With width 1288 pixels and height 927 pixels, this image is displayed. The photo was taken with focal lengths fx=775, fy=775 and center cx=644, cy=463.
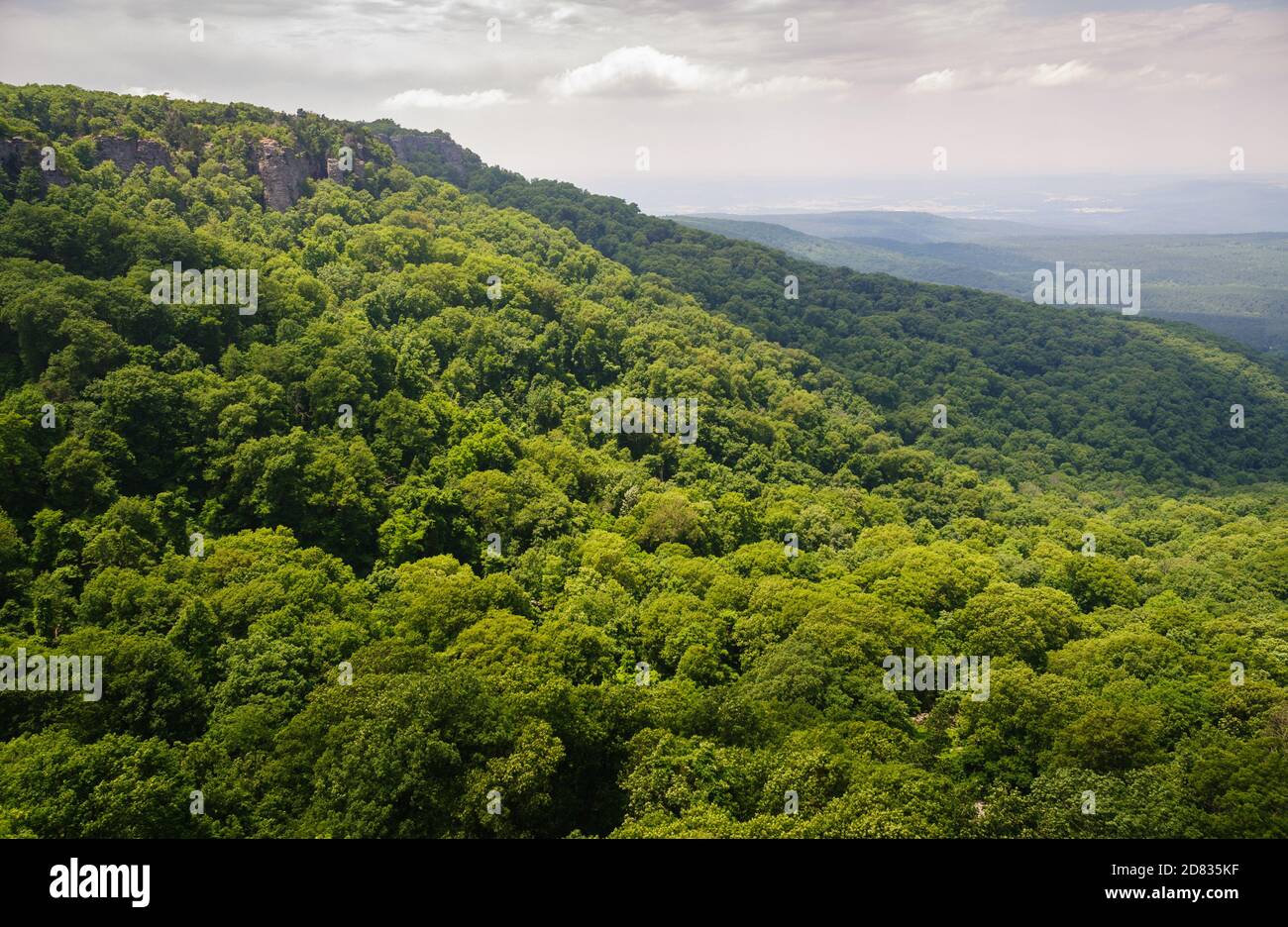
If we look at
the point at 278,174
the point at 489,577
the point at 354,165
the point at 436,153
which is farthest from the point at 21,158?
the point at 436,153

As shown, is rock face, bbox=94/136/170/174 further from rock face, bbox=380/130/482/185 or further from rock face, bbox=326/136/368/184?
rock face, bbox=380/130/482/185

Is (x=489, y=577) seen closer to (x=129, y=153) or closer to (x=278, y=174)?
(x=129, y=153)

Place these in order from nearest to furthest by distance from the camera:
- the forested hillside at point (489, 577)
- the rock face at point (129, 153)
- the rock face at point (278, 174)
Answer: the forested hillside at point (489, 577) → the rock face at point (129, 153) → the rock face at point (278, 174)

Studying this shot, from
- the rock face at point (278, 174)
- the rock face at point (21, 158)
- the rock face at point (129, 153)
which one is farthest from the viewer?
the rock face at point (278, 174)

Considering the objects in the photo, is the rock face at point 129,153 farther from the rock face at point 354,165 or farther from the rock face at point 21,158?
the rock face at point 354,165

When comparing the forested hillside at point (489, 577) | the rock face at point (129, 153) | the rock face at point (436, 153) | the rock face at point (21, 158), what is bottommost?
the forested hillside at point (489, 577)

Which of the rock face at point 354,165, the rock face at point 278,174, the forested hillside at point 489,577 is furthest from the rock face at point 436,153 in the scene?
the forested hillside at point 489,577

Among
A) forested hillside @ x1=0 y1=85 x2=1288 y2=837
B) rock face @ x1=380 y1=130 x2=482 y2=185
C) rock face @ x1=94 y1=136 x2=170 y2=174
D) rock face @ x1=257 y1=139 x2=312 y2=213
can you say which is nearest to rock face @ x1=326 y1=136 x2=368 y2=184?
rock face @ x1=257 y1=139 x2=312 y2=213

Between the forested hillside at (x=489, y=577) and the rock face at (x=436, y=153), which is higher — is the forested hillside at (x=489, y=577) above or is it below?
below
